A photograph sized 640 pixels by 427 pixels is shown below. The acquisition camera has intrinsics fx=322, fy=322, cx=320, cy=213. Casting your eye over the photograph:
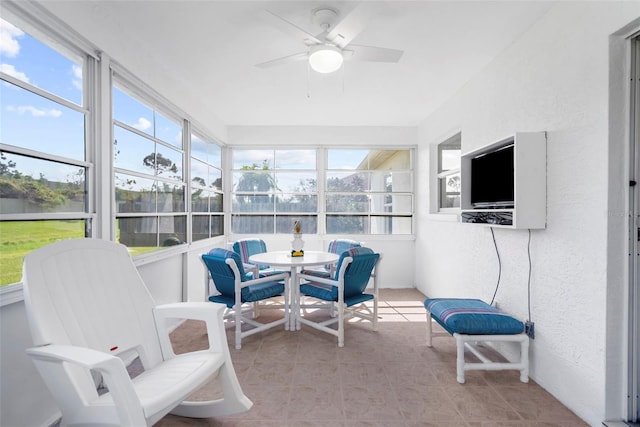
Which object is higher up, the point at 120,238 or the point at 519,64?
the point at 519,64

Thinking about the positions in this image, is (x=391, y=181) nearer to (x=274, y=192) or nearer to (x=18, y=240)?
(x=274, y=192)

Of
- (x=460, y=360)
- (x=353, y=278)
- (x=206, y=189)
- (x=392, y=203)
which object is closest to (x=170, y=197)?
(x=206, y=189)

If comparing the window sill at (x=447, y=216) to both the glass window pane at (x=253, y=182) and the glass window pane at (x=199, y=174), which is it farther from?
the glass window pane at (x=199, y=174)

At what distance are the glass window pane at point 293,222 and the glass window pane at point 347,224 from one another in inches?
10.1

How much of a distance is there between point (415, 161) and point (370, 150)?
2.56 feet

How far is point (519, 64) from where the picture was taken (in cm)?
260

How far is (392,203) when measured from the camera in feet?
18.1

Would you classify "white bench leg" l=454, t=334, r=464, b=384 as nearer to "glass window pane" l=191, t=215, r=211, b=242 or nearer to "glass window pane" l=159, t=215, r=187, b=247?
"glass window pane" l=159, t=215, r=187, b=247

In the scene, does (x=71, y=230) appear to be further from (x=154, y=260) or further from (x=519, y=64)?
(x=519, y=64)

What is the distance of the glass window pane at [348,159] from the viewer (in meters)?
5.50

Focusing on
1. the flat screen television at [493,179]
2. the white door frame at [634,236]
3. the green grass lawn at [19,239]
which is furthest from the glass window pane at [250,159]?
the white door frame at [634,236]

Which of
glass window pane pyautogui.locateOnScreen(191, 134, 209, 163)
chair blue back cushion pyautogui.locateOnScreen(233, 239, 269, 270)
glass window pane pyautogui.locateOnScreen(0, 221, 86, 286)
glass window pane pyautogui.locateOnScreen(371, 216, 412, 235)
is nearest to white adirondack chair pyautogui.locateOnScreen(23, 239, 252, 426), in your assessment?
glass window pane pyautogui.locateOnScreen(0, 221, 86, 286)

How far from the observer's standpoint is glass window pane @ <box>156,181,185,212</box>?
339 centimetres

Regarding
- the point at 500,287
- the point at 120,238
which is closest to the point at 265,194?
the point at 120,238
